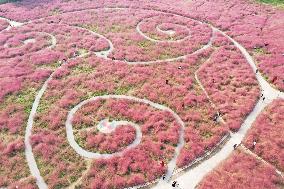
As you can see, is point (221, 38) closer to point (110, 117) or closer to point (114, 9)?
point (114, 9)

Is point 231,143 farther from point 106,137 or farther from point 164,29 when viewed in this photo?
point 164,29

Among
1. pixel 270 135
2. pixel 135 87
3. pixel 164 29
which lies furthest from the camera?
pixel 164 29

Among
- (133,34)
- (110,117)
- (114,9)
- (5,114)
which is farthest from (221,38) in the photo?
(5,114)

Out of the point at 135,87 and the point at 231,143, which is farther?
the point at 135,87

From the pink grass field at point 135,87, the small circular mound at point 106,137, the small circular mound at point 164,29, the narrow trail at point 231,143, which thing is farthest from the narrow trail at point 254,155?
the small circular mound at point 164,29

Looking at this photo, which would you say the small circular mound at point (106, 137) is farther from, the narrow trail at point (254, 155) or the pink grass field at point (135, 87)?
the narrow trail at point (254, 155)

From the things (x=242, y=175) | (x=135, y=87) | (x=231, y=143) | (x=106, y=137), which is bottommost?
(x=231, y=143)

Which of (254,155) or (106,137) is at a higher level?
(106,137)

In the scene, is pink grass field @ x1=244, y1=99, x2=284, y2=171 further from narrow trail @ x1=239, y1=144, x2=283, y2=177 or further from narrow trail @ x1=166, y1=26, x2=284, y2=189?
narrow trail @ x1=166, y1=26, x2=284, y2=189

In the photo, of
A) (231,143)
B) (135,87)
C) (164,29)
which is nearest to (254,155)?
(231,143)

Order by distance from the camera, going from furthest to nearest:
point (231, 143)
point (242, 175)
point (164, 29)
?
1. point (164, 29)
2. point (231, 143)
3. point (242, 175)
